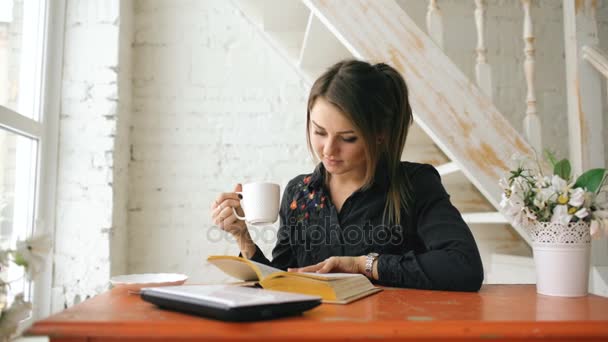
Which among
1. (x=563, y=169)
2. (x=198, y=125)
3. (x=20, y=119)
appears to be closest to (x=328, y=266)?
(x=563, y=169)

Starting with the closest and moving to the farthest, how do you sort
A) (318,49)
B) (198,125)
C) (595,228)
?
(595,228), (318,49), (198,125)

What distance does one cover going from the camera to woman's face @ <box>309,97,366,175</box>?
4.29 feet

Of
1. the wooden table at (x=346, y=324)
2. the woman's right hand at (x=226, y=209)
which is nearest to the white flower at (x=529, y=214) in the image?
the wooden table at (x=346, y=324)

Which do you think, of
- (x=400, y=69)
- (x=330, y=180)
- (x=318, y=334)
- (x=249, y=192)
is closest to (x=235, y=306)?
(x=318, y=334)

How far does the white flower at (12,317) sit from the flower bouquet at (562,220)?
0.90 m

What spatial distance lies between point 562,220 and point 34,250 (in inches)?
36.8

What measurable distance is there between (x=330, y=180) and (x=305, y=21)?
38.8 inches

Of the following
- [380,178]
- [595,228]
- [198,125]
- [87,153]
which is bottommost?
[595,228]

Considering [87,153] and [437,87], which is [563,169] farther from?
[87,153]

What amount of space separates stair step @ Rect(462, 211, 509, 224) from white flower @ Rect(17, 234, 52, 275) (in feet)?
5.01

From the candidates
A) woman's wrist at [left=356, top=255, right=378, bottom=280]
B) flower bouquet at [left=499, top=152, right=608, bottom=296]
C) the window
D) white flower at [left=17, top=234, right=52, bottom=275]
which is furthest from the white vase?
the window

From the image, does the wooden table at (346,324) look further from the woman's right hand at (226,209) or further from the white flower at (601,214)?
the woman's right hand at (226,209)

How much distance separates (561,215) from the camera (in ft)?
3.32

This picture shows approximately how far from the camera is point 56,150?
197cm
